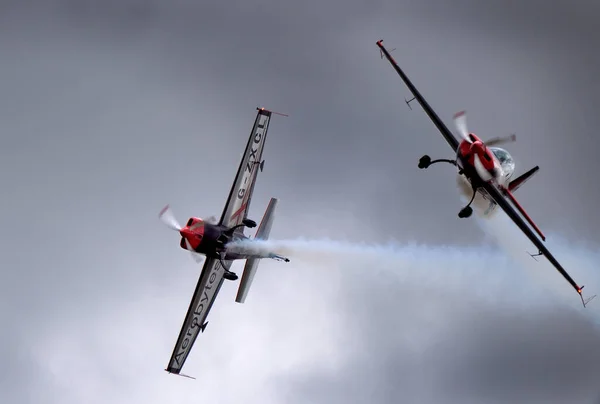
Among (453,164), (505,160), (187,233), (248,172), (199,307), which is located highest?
(248,172)

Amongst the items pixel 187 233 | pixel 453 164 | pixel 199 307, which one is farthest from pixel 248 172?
pixel 453 164

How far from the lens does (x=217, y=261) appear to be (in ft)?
216

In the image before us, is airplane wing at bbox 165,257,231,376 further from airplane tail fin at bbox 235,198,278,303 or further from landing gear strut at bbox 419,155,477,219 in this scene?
landing gear strut at bbox 419,155,477,219

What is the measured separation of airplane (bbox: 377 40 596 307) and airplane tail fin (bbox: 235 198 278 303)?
1308 cm

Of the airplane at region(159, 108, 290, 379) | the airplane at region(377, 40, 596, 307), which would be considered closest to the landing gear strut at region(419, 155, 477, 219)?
the airplane at region(377, 40, 596, 307)

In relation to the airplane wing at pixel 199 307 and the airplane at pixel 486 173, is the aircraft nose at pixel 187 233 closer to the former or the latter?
the airplane wing at pixel 199 307

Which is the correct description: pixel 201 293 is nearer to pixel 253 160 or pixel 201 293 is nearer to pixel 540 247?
pixel 253 160

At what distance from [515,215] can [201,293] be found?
21407 mm

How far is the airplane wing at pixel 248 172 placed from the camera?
64.2 metres

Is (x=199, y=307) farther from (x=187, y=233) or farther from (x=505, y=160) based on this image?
(x=505, y=160)

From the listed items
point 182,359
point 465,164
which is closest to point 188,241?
point 182,359

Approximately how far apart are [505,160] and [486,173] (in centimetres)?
194

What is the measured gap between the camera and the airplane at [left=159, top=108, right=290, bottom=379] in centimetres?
6041

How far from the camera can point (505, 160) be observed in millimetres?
55000
